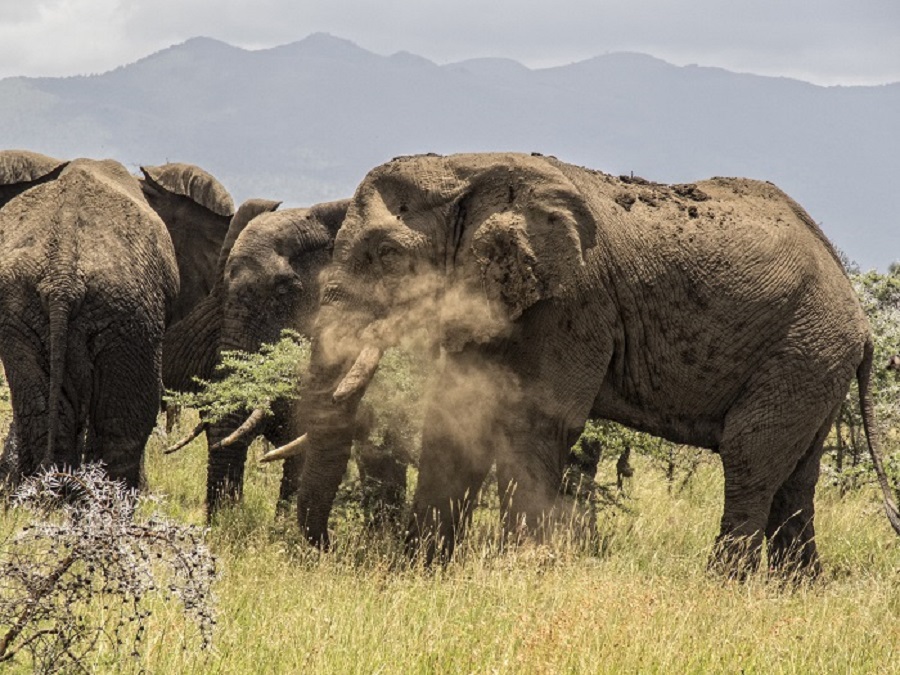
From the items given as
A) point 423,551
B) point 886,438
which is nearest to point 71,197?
point 423,551

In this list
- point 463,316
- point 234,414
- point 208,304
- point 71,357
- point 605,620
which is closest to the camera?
point 605,620

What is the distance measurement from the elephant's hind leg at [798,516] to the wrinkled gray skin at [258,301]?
4243 mm

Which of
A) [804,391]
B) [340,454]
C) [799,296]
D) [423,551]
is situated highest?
[799,296]

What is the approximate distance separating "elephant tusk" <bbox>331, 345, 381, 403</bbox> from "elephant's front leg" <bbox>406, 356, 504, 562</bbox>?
0.59 m

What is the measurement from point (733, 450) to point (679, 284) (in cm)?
120

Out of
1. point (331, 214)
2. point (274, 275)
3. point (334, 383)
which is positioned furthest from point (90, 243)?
point (331, 214)

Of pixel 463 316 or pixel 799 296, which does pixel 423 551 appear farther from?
pixel 799 296

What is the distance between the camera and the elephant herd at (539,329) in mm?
8695

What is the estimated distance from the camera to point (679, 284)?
8953 mm

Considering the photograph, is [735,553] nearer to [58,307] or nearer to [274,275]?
[58,307]

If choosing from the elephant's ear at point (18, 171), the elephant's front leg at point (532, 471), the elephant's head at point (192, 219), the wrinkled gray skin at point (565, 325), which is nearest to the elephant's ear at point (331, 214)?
the elephant's head at point (192, 219)

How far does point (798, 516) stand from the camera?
32.4 ft

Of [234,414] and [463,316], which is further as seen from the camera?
[234,414]

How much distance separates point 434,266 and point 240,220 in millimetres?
5184
